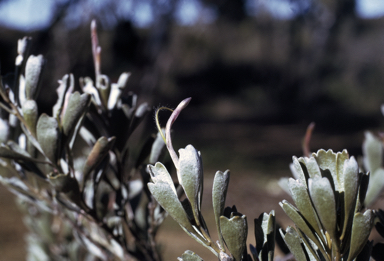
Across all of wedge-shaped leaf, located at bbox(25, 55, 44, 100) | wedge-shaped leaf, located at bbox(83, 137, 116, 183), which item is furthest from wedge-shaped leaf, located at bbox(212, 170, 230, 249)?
wedge-shaped leaf, located at bbox(25, 55, 44, 100)

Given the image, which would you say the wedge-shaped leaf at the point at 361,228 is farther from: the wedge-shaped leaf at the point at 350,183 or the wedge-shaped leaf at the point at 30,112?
the wedge-shaped leaf at the point at 30,112

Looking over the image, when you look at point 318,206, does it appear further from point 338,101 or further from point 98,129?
point 338,101

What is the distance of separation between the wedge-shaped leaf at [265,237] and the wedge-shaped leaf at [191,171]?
0.07 m

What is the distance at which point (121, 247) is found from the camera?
45 cm

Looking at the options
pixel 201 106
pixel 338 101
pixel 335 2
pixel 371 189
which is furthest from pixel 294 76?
A: pixel 371 189

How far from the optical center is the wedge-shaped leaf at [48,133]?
33 centimetres

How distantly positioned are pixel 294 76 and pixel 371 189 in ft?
35.0

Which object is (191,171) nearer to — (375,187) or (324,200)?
(324,200)

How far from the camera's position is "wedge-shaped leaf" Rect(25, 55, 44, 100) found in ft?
1.20

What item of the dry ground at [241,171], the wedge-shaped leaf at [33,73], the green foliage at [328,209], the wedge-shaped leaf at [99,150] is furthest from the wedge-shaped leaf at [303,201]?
the dry ground at [241,171]

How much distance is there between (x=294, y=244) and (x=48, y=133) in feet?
0.78

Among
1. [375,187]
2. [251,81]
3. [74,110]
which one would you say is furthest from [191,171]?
[251,81]

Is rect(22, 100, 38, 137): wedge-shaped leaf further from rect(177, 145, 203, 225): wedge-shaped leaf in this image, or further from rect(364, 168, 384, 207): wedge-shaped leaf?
rect(364, 168, 384, 207): wedge-shaped leaf

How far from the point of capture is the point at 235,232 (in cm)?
27
